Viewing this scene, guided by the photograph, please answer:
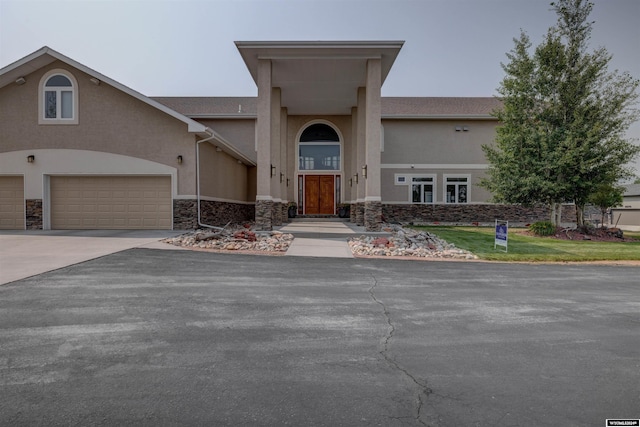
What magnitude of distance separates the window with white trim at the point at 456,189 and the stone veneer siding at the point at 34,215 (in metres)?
19.0

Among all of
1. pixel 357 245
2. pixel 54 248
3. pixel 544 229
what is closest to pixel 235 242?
pixel 357 245

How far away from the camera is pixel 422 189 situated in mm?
20484

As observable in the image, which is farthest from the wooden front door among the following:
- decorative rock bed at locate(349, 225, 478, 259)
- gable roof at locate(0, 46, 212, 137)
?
decorative rock bed at locate(349, 225, 478, 259)

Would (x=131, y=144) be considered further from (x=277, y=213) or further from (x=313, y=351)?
(x=313, y=351)

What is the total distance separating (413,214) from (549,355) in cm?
1721

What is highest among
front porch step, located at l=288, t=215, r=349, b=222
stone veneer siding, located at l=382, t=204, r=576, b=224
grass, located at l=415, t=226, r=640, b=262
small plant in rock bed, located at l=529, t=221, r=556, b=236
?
stone veneer siding, located at l=382, t=204, r=576, b=224

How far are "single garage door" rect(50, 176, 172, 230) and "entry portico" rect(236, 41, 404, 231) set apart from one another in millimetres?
4130

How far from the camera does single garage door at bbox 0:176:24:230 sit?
13953 millimetres

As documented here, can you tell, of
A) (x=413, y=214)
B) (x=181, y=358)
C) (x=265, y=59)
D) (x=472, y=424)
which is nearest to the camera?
(x=472, y=424)

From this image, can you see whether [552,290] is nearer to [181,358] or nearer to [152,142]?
[181,358]

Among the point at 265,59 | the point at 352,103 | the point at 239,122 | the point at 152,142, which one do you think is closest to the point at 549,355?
the point at 265,59

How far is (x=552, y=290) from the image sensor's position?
6.07m

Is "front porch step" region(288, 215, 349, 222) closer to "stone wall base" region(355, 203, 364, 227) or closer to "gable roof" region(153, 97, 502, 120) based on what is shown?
"stone wall base" region(355, 203, 364, 227)

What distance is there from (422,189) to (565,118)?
301 inches
